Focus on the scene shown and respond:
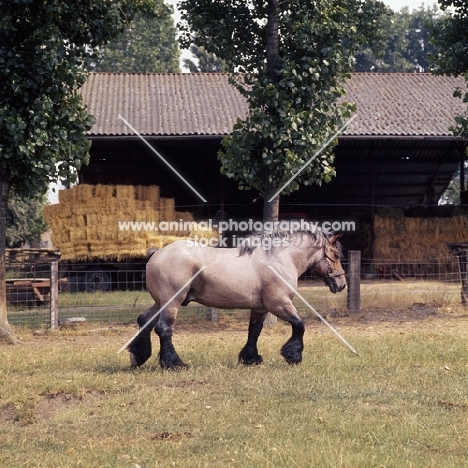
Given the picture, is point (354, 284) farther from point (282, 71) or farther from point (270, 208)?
point (282, 71)

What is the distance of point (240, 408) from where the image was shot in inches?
325

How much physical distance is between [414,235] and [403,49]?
140 ft

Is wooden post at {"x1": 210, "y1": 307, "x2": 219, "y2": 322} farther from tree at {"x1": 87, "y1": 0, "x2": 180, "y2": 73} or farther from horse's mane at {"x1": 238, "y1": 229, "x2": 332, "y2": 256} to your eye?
tree at {"x1": 87, "y1": 0, "x2": 180, "y2": 73}

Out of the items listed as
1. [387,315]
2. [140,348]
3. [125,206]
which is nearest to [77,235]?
[125,206]

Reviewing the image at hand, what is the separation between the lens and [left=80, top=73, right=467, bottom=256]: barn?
25109mm

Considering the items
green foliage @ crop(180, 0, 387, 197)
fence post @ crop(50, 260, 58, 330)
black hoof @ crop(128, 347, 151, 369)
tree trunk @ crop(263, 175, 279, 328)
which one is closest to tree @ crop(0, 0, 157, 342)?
fence post @ crop(50, 260, 58, 330)

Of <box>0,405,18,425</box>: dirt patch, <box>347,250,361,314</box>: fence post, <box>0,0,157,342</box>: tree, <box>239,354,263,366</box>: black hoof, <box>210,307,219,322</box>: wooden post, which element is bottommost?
<box>0,405,18,425</box>: dirt patch

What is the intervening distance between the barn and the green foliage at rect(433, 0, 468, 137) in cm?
567

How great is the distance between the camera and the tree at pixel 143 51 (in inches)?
2184

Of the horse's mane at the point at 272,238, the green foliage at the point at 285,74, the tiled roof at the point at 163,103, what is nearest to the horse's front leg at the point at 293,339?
the horse's mane at the point at 272,238

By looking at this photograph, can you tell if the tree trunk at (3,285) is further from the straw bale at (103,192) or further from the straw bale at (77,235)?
the straw bale at (103,192)

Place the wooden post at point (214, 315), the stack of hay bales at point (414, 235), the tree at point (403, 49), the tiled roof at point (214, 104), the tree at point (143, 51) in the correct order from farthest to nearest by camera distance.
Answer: the tree at point (403, 49)
the tree at point (143, 51)
the stack of hay bales at point (414, 235)
the tiled roof at point (214, 104)
the wooden post at point (214, 315)

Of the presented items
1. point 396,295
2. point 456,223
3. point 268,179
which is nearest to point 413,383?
point 268,179

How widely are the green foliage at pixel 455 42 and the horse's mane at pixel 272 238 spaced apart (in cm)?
805
